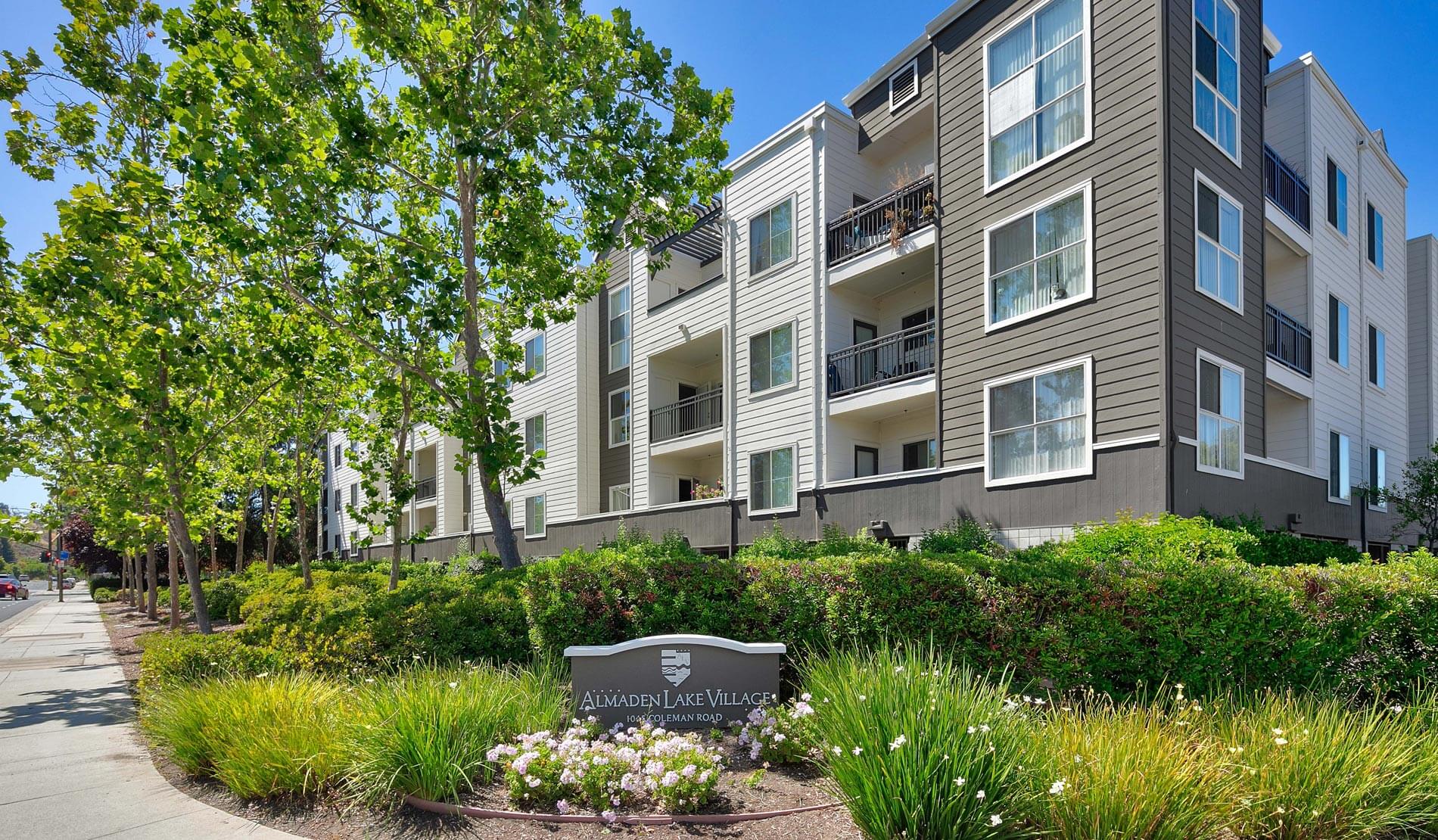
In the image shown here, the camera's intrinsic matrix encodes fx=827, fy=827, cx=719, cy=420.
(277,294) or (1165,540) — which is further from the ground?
(277,294)

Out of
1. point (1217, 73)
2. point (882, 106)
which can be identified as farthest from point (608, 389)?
point (1217, 73)

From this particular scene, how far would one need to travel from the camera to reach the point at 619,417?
25.7 m

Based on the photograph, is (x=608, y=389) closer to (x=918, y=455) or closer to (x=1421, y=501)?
(x=918, y=455)

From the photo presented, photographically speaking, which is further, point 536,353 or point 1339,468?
point 536,353

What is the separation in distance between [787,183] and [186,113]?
13116 mm

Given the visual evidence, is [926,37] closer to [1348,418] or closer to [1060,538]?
[1060,538]

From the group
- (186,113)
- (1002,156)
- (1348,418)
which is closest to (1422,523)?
(1348,418)

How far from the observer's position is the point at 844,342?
18531mm

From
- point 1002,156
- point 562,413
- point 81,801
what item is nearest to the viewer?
point 81,801

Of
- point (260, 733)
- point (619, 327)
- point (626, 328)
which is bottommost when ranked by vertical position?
point (260, 733)

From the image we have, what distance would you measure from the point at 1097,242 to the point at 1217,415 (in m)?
3.41

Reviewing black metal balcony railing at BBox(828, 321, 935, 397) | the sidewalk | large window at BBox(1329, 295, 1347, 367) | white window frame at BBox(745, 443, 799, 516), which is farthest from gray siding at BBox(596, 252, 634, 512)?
large window at BBox(1329, 295, 1347, 367)

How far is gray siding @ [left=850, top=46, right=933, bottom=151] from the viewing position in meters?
18.1

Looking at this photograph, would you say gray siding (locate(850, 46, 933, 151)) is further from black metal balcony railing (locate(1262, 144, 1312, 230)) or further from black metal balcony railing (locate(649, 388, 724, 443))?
black metal balcony railing (locate(1262, 144, 1312, 230))
